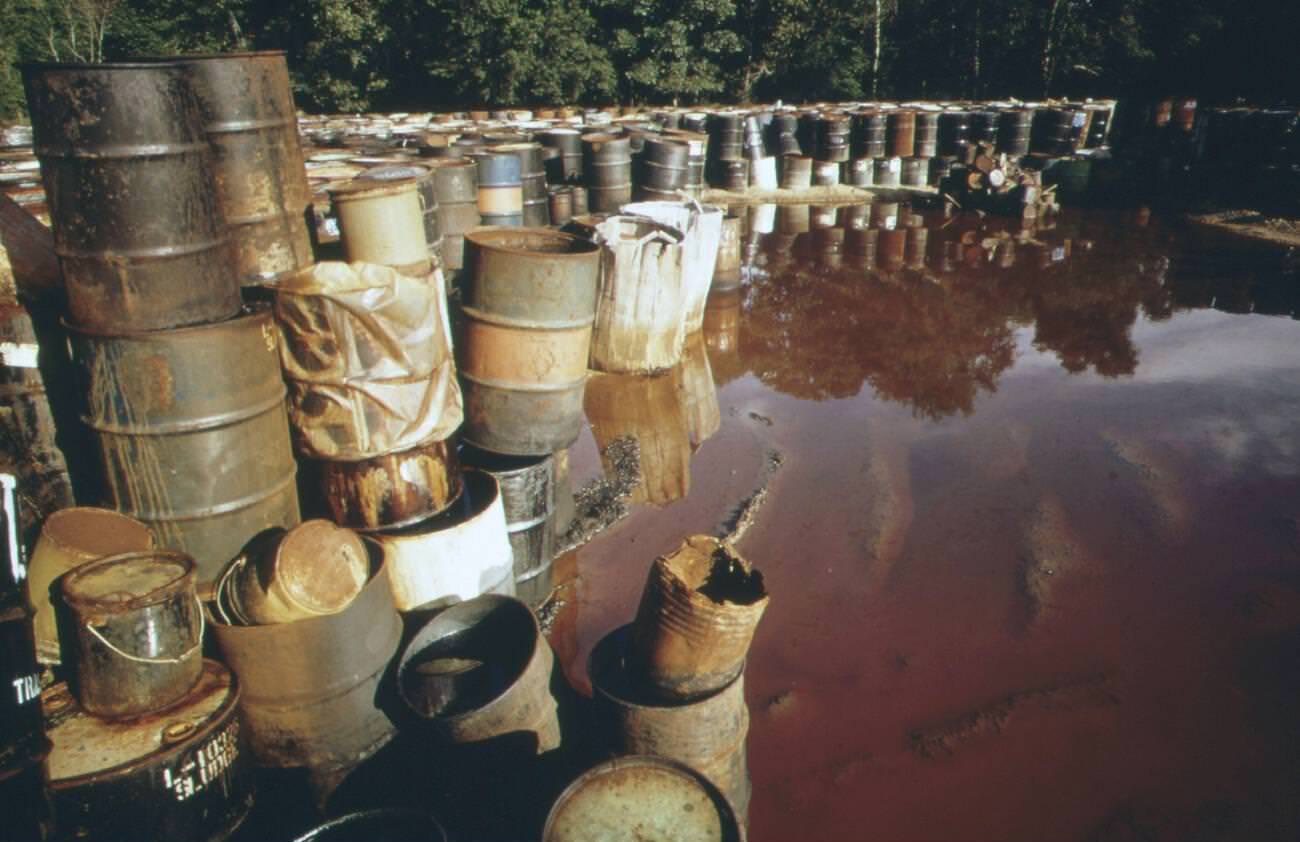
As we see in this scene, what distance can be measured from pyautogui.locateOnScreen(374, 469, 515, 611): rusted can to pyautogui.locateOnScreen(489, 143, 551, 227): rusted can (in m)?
5.87

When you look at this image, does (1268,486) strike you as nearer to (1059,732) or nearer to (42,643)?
(1059,732)

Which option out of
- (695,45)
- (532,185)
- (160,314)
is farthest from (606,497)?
(695,45)

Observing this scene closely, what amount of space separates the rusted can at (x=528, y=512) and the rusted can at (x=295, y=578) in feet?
3.83

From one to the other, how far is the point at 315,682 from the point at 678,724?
136cm

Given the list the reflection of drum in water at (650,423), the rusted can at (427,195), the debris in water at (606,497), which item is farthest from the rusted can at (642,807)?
the rusted can at (427,195)

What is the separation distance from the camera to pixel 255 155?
3830 millimetres

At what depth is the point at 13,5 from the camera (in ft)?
94.6

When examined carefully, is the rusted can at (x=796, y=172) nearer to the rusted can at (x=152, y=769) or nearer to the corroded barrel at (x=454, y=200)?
the corroded barrel at (x=454, y=200)

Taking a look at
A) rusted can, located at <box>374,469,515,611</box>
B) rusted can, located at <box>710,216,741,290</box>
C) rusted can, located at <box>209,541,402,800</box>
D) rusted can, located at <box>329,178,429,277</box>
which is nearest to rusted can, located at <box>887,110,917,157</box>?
rusted can, located at <box>710,216,741,290</box>

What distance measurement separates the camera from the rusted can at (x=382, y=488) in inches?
145

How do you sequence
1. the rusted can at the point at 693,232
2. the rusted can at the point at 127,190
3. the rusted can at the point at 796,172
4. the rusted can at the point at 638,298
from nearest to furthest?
the rusted can at the point at 127,190
the rusted can at the point at 638,298
the rusted can at the point at 693,232
the rusted can at the point at 796,172

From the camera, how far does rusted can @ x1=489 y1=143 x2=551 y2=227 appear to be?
9.16 metres

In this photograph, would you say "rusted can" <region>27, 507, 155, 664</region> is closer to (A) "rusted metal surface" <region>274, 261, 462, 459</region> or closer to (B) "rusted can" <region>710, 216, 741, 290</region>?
(A) "rusted metal surface" <region>274, 261, 462, 459</region>

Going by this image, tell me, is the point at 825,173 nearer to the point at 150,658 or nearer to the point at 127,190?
the point at 127,190
